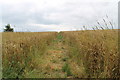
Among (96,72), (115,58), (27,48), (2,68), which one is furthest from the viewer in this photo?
(27,48)

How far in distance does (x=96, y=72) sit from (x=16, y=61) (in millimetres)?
1919

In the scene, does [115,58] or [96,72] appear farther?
[96,72]

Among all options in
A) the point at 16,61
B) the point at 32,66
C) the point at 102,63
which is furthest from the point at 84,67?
the point at 16,61

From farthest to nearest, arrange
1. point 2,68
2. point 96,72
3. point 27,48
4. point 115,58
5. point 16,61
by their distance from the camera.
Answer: point 27,48, point 16,61, point 2,68, point 96,72, point 115,58

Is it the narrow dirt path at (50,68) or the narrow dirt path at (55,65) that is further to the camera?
the narrow dirt path at (55,65)

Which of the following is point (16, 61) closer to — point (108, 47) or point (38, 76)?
point (38, 76)

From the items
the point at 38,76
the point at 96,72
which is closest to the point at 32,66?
the point at 38,76

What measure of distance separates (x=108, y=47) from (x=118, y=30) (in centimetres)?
51

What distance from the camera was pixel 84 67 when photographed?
3193 millimetres

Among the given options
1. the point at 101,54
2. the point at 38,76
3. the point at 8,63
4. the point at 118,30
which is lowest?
the point at 38,76

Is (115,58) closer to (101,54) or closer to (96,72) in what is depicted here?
(101,54)

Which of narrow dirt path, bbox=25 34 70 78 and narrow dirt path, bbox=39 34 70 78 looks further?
narrow dirt path, bbox=39 34 70 78

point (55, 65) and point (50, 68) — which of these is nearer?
point (50, 68)

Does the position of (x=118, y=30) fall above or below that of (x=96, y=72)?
above
